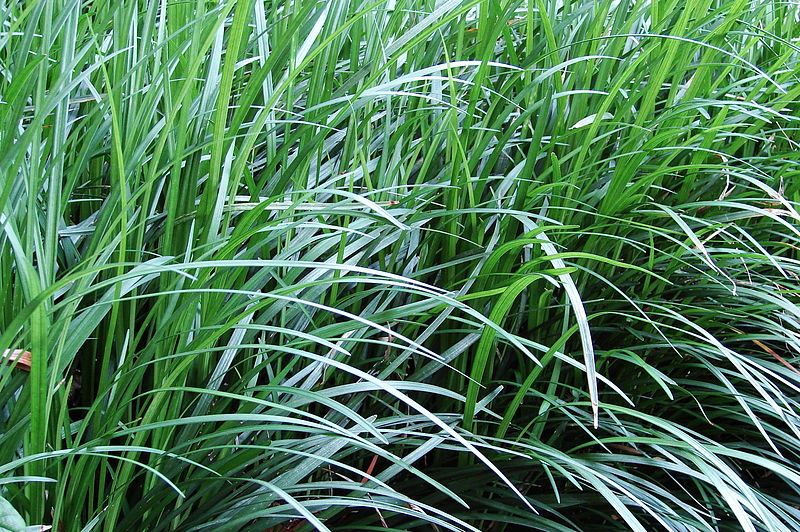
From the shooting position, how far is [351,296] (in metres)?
0.83

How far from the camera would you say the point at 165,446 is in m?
0.72

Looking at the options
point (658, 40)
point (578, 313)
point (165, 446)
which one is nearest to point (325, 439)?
point (165, 446)

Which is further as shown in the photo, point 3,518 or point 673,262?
point 673,262

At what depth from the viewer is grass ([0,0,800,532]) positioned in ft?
2.23

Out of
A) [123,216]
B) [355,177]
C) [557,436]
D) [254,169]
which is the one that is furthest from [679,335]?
[123,216]

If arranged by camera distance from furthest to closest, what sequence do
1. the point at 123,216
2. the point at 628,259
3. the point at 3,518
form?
1. the point at 628,259
2. the point at 123,216
3. the point at 3,518

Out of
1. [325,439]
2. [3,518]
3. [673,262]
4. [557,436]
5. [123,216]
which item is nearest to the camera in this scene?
[3,518]

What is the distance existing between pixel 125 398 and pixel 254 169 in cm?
44

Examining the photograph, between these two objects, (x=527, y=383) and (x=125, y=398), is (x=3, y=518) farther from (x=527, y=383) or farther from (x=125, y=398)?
(x=527, y=383)

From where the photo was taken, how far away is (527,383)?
0.79m

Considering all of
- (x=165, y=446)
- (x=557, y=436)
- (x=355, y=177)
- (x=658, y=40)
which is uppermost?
(x=658, y=40)

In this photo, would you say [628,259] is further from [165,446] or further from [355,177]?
[165,446]

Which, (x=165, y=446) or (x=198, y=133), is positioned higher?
(x=198, y=133)

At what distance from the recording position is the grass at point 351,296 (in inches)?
26.8
